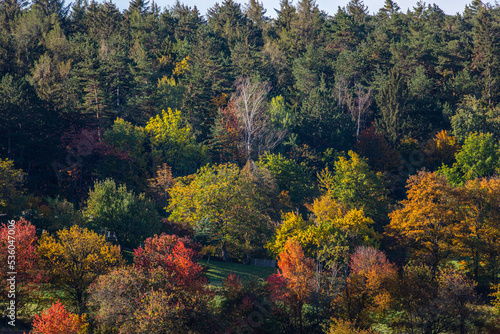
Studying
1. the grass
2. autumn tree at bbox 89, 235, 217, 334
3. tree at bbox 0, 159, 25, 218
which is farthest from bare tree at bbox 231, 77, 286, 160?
autumn tree at bbox 89, 235, 217, 334

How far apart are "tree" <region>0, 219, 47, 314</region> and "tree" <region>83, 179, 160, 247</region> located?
9.60 meters

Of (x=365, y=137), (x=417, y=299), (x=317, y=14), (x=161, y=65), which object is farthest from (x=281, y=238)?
(x=317, y=14)

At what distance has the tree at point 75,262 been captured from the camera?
126ft

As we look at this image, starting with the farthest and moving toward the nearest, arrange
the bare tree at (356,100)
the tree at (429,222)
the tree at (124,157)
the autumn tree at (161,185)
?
the bare tree at (356,100), the autumn tree at (161,185), the tree at (124,157), the tree at (429,222)

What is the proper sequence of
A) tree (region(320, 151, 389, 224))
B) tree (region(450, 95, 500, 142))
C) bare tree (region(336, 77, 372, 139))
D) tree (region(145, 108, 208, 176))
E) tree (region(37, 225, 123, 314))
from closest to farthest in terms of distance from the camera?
tree (region(37, 225, 123, 314))
tree (region(320, 151, 389, 224))
tree (region(145, 108, 208, 176))
tree (region(450, 95, 500, 142))
bare tree (region(336, 77, 372, 139))

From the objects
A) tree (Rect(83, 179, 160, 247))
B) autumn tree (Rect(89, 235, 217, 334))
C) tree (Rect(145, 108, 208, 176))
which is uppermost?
tree (Rect(145, 108, 208, 176))

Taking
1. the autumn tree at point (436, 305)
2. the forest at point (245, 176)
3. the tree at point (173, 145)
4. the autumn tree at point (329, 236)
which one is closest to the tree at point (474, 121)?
the forest at point (245, 176)

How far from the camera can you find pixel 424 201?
5234 centimetres

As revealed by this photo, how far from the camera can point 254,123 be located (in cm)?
7675

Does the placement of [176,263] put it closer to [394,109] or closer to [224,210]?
[224,210]

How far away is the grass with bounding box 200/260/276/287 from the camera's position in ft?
154

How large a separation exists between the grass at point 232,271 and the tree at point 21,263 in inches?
567

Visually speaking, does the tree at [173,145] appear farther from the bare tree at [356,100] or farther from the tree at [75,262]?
the tree at [75,262]

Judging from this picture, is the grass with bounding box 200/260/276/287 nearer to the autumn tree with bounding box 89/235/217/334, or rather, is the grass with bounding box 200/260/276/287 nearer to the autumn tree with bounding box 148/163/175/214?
the autumn tree with bounding box 89/235/217/334
